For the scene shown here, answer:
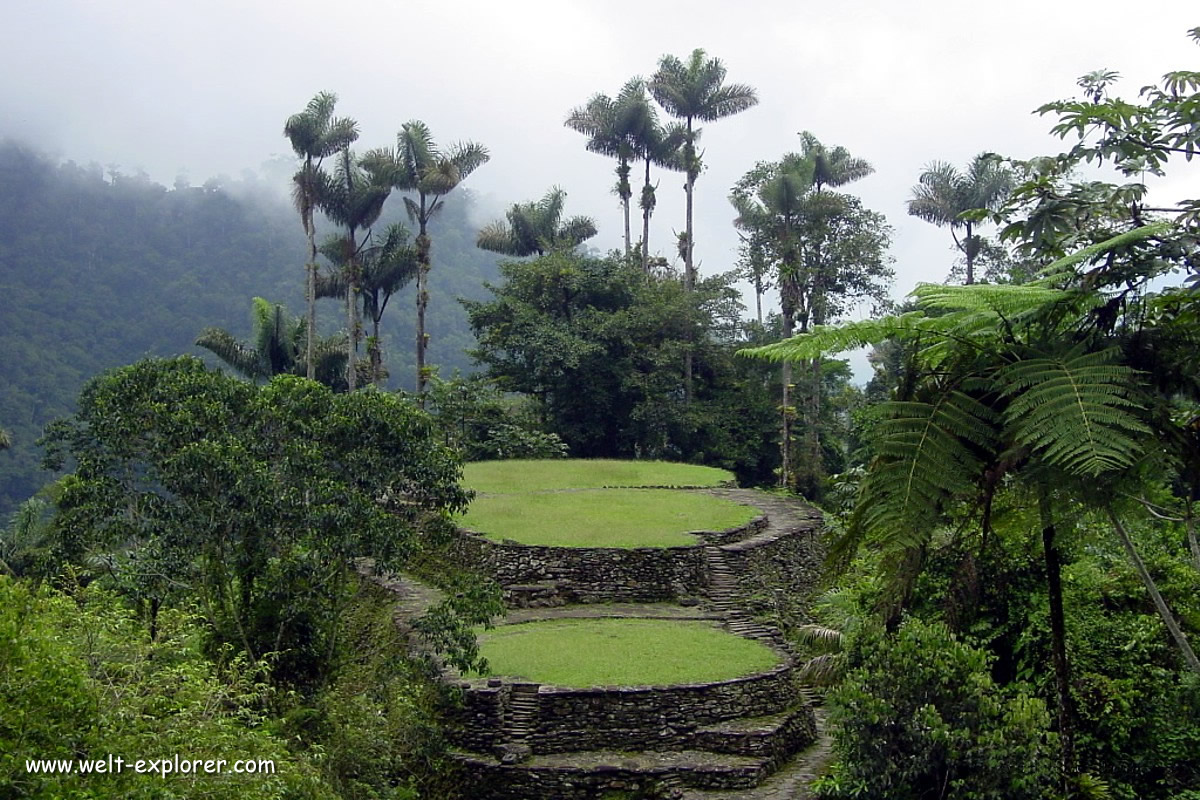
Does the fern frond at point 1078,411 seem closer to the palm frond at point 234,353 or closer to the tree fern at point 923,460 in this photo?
the tree fern at point 923,460

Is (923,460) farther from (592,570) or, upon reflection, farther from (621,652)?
(592,570)

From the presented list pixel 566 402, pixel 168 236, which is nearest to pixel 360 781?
pixel 566 402

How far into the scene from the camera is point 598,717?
1343 cm

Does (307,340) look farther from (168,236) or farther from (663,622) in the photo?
(168,236)

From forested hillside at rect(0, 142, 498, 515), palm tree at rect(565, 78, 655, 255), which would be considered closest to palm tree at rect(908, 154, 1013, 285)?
palm tree at rect(565, 78, 655, 255)

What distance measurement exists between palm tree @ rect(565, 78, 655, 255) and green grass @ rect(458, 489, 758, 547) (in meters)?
16.8

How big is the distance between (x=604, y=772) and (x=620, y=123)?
27.0m

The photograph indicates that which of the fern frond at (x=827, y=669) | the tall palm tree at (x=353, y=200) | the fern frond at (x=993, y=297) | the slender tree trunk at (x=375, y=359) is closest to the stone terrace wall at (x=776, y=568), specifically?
the fern frond at (x=827, y=669)

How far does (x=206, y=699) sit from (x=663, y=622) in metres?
9.29

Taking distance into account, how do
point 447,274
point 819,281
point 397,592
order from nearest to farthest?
1. point 397,592
2. point 819,281
3. point 447,274

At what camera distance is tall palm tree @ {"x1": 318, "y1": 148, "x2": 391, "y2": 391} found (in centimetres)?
3077

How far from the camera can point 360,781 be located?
443 inches

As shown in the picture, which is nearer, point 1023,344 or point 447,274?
point 1023,344

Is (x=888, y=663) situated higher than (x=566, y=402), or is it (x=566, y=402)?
(x=566, y=402)
